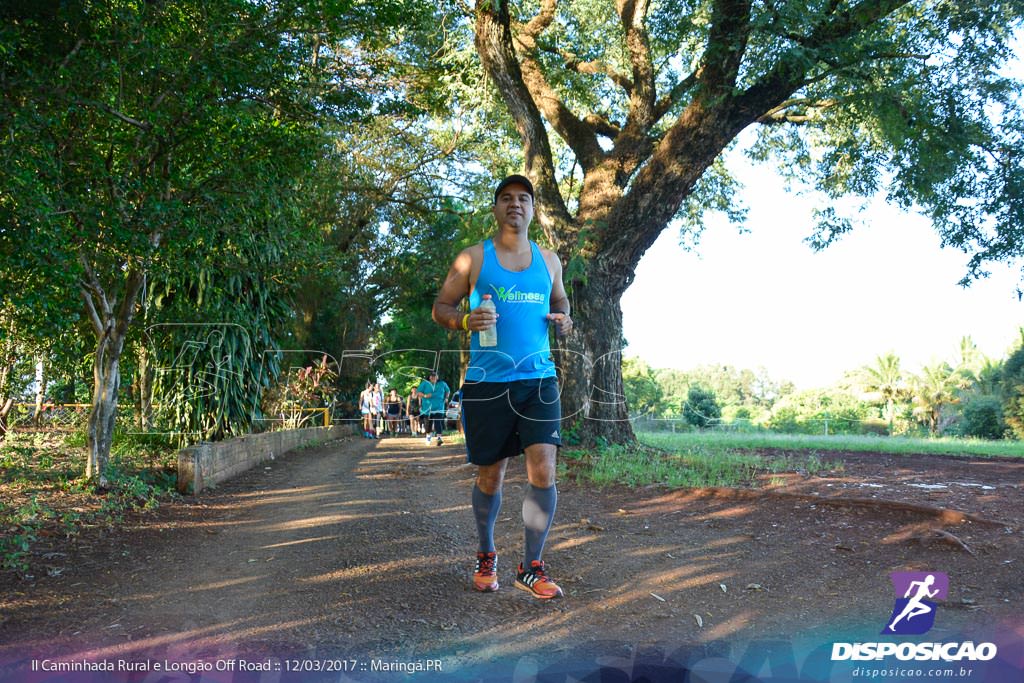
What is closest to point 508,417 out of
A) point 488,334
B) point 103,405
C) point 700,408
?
point 488,334

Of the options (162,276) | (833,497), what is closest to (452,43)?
(162,276)

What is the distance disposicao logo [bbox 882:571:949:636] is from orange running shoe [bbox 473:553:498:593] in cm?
192

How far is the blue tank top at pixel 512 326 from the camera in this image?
4.11 meters

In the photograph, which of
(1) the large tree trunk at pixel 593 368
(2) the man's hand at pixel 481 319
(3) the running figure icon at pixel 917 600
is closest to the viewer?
(3) the running figure icon at pixel 917 600

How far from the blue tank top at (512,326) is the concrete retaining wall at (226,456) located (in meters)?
4.86

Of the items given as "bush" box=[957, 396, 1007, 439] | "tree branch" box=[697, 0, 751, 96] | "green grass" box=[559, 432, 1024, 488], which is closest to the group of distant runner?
"green grass" box=[559, 432, 1024, 488]

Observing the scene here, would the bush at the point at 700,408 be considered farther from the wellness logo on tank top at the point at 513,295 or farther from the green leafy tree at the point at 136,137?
the wellness logo on tank top at the point at 513,295

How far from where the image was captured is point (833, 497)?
20.1 ft

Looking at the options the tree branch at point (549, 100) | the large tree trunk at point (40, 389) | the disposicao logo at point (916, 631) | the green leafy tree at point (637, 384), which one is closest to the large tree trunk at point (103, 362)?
the large tree trunk at point (40, 389)

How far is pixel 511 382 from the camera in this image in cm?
409

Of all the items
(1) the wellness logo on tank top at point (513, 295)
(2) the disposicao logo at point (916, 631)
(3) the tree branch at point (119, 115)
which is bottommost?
(2) the disposicao logo at point (916, 631)

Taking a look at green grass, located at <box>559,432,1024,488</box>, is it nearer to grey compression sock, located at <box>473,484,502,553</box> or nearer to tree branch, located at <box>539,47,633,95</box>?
grey compression sock, located at <box>473,484,502,553</box>

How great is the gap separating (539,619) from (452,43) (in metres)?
10.6

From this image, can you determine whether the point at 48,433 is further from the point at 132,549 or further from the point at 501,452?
the point at 501,452
